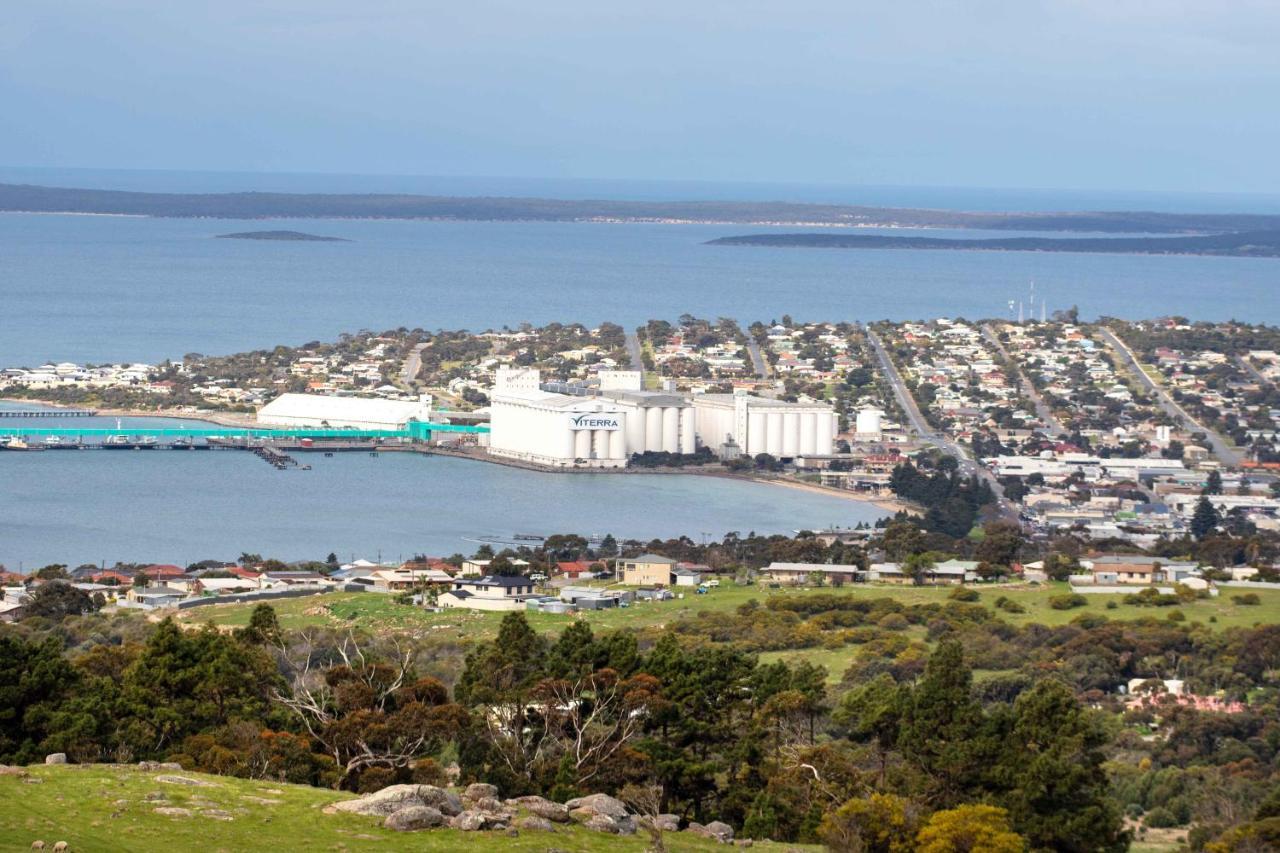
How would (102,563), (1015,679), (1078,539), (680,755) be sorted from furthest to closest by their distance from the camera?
1. (1078,539)
2. (102,563)
3. (1015,679)
4. (680,755)

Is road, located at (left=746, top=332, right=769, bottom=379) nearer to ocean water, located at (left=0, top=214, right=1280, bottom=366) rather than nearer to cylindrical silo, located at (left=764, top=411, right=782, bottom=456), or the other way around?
ocean water, located at (left=0, top=214, right=1280, bottom=366)

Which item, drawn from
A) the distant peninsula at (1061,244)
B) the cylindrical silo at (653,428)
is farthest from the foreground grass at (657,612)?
the distant peninsula at (1061,244)

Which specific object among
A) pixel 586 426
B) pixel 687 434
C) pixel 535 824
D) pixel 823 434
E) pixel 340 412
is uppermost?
pixel 535 824

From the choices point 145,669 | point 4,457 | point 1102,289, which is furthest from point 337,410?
point 1102,289

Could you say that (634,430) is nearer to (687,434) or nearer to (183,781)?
(687,434)

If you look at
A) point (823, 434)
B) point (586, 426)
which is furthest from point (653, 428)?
point (823, 434)

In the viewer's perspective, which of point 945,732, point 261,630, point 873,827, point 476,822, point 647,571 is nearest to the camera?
point 476,822

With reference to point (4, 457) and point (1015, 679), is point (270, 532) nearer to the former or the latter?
point (4, 457)
